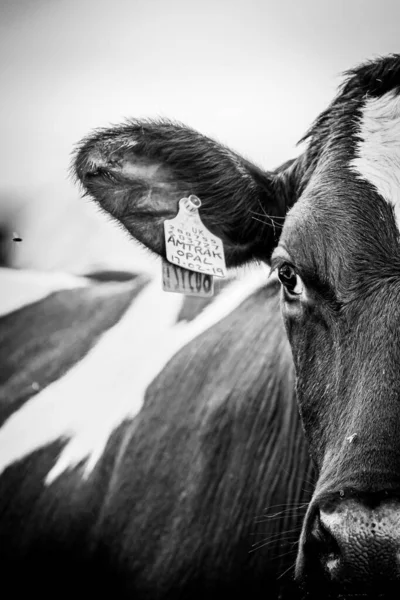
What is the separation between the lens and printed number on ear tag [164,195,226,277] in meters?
2.15

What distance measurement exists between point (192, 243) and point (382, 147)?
70cm

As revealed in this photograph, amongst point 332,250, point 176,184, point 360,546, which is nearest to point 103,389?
point 176,184

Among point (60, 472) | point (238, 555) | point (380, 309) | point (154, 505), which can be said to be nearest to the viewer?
point (380, 309)

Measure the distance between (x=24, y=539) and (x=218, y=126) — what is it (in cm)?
207

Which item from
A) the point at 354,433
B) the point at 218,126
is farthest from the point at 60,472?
the point at 218,126

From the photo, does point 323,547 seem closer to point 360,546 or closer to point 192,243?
point 360,546

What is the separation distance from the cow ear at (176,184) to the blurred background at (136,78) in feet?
2.47

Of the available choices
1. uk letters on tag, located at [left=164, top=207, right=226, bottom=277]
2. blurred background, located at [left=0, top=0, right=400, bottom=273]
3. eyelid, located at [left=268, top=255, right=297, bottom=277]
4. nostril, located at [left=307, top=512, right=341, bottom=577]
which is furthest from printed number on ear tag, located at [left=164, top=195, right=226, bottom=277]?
nostril, located at [left=307, top=512, right=341, bottom=577]

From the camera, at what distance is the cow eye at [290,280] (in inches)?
70.8

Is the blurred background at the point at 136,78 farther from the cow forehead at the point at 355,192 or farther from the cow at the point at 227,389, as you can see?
the cow forehead at the point at 355,192

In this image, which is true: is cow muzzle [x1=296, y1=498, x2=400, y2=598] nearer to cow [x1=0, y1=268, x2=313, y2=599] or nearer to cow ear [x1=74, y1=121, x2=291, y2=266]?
cow [x1=0, y1=268, x2=313, y2=599]

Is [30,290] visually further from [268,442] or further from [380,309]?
[380,309]

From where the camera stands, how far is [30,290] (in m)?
2.86

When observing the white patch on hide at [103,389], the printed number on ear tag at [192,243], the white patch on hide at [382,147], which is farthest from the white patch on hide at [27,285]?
the white patch on hide at [382,147]
